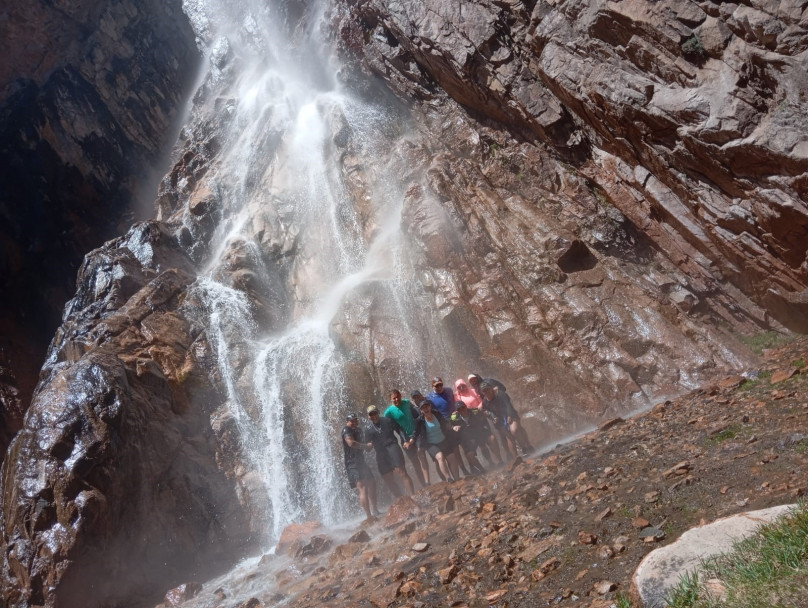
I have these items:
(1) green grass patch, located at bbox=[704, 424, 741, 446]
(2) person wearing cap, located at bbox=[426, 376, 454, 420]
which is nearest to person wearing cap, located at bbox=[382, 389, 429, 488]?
(2) person wearing cap, located at bbox=[426, 376, 454, 420]

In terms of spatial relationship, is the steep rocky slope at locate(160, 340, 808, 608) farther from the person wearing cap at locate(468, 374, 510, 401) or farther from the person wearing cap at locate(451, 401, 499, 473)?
the person wearing cap at locate(468, 374, 510, 401)

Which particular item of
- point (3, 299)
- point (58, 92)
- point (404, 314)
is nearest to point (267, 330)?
point (404, 314)

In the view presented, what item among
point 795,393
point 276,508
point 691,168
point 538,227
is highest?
point 538,227

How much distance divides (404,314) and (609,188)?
22.3 ft

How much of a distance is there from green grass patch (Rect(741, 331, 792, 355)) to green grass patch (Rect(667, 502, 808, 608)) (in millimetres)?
10339

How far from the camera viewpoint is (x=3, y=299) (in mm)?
30812

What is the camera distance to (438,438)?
35.6 feet

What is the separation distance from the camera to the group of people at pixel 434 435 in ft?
35.7

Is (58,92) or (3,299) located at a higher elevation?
(58,92)

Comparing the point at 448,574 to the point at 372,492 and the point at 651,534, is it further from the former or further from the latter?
the point at 372,492

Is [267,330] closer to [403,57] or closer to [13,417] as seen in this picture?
[403,57]

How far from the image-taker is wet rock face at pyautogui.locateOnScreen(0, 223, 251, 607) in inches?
457

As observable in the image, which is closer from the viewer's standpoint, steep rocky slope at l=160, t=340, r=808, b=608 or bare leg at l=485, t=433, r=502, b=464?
steep rocky slope at l=160, t=340, r=808, b=608

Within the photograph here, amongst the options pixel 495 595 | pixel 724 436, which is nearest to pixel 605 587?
pixel 495 595
